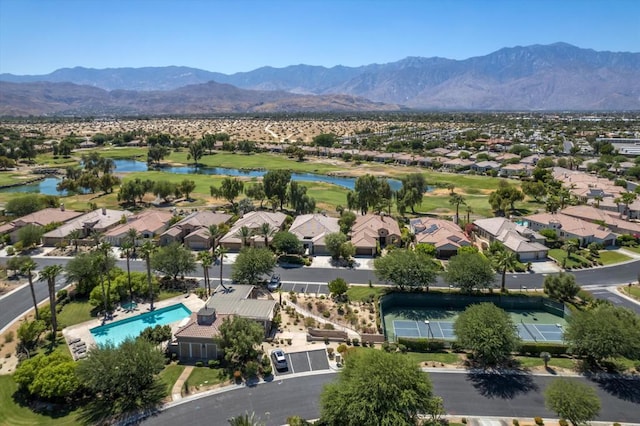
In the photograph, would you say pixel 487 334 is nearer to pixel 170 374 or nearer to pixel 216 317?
pixel 216 317

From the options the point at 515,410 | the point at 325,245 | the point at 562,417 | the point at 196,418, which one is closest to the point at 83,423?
the point at 196,418

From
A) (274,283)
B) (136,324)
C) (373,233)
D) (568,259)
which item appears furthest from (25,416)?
(568,259)

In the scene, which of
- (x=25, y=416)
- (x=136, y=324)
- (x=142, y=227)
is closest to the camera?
(x=25, y=416)

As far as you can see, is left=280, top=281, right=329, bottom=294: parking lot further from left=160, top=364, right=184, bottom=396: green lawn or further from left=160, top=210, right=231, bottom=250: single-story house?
left=160, top=210, right=231, bottom=250: single-story house

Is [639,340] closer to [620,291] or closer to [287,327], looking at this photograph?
[620,291]

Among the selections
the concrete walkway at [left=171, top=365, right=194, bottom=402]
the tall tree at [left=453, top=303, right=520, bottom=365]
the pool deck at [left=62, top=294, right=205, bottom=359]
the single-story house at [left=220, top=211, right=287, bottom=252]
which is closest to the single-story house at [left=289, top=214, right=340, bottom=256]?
the single-story house at [left=220, top=211, right=287, bottom=252]

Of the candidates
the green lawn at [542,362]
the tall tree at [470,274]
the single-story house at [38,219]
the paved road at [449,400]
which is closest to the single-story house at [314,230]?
the tall tree at [470,274]
